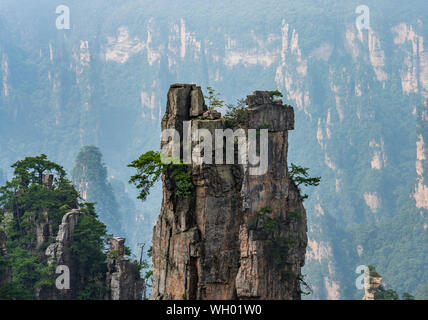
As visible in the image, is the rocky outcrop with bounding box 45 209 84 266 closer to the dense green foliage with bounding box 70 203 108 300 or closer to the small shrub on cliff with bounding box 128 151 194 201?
the dense green foliage with bounding box 70 203 108 300

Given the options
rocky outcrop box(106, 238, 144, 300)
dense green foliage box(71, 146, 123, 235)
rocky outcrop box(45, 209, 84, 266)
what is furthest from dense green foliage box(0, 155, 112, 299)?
dense green foliage box(71, 146, 123, 235)

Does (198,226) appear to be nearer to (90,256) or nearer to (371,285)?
(90,256)

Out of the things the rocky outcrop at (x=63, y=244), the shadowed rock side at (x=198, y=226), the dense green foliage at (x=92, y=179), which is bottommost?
the shadowed rock side at (x=198, y=226)

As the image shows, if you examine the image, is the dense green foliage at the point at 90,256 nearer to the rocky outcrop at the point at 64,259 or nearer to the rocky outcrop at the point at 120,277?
the rocky outcrop at the point at 64,259

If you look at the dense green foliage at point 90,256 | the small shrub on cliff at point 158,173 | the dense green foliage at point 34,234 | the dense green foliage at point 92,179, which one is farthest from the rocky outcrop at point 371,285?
the dense green foliage at point 92,179

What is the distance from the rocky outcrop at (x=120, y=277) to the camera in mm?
42938

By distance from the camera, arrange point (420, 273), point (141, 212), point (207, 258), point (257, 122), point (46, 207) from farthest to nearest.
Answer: point (141, 212), point (420, 273), point (46, 207), point (257, 122), point (207, 258)

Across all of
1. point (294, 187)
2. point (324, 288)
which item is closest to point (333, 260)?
point (324, 288)

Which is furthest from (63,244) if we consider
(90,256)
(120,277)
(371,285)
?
(371,285)

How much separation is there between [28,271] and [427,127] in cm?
11433

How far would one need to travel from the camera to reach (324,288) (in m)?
137

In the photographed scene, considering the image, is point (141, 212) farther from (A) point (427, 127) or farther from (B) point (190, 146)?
(B) point (190, 146)

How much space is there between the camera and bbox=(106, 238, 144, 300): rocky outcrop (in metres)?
42.9

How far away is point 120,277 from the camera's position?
141ft
